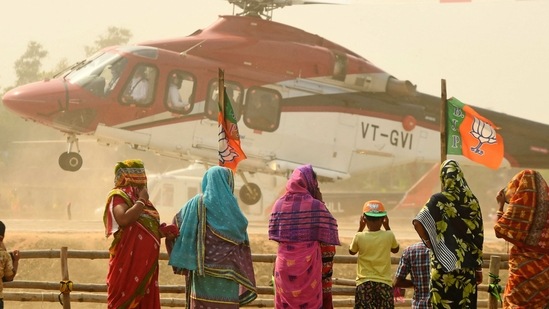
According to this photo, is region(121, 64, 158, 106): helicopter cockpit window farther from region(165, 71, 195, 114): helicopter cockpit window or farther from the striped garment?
the striped garment

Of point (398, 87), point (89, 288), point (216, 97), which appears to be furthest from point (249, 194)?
point (89, 288)

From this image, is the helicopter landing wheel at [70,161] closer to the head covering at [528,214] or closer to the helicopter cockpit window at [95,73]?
the helicopter cockpit window at [95,73]

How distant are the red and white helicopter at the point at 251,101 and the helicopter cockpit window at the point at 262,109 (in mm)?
21

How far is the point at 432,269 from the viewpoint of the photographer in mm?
6773

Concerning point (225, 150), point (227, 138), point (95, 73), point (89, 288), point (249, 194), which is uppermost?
point (95, 73)

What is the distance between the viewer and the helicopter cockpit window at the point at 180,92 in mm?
19891

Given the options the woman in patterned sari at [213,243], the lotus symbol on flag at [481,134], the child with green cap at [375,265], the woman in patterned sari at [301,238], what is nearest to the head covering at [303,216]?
the woman in patterned sari at [301,238]

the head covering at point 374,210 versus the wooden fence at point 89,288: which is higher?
the head covering at point 374,210

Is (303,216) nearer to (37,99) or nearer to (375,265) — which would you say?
(375,265)

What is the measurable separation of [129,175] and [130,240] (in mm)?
436

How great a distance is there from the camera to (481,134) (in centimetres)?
1104

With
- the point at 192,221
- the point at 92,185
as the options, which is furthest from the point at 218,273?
the point at 92,185

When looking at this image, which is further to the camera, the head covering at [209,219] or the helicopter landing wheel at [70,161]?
the helicopter landing wheel at [70,161]

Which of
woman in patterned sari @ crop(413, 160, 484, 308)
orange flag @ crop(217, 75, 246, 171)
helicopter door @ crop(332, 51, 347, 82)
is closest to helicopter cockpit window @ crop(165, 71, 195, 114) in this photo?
helicopter door @ crop(332, 51, 347, 82)
